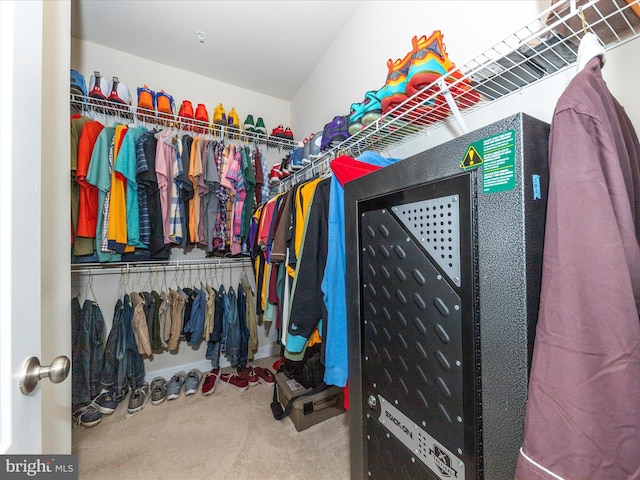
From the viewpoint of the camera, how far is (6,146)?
0.42 meters

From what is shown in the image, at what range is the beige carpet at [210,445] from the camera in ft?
4.13

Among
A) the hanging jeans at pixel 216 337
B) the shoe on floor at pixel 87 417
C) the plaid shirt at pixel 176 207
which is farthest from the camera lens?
the hanging jeans at pixel 216 337

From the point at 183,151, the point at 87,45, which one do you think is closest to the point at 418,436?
the point at 183,151

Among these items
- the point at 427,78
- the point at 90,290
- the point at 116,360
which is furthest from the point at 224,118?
the point at 116,360

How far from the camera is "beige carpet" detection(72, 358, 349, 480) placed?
1.26m

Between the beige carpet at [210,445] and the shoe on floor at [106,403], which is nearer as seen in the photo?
the beige carpet at [210,445]

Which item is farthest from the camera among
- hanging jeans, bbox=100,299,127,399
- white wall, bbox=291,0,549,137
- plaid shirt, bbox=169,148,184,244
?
plaid shirt, bbox=169,148,184,244

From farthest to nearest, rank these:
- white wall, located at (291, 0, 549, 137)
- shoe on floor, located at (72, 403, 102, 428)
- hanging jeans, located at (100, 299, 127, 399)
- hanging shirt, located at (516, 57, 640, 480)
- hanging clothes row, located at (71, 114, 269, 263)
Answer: hanging jeans, located at (100, 299, 127, 399) < hanging clothes row, located at (71, 114, 269, 263) < shoe on floor, located at (72, 403, 102, 428) < white wall, located at (291, 0, 549, 137) < hanging shirt, located at (516, 57, 640, 480)

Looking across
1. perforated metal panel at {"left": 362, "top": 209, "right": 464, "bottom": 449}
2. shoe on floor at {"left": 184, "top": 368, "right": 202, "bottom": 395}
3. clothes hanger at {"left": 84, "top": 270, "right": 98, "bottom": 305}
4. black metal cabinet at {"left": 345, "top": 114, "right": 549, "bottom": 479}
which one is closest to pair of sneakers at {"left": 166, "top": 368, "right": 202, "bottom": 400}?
shoe on floor at {"left": 184, "top": 368, "right": 202, "bottom": 395}

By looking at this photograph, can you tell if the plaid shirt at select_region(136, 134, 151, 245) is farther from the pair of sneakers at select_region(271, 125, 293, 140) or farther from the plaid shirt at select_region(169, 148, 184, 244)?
the pair of sneakers at select_region(271, 125, 293, 140)

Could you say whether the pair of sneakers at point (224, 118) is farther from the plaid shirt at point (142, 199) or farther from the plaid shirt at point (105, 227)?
A: the plaid shirt at point (105, 227)

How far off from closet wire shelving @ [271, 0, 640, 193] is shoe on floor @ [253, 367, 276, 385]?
6.57ft

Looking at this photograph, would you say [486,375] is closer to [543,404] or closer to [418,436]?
[543,404]

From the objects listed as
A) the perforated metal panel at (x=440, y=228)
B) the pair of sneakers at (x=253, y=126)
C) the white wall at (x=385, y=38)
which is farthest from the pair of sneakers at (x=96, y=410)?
the white wall at (x=385, y=38)
